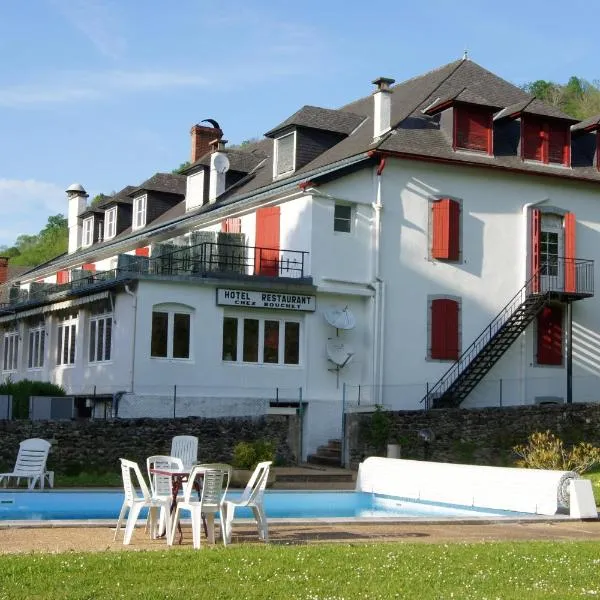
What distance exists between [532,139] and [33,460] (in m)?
17.8

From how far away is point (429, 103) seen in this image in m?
32.0

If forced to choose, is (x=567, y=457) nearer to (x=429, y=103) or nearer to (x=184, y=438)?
(x=184, y=438)

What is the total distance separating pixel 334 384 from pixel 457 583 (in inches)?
736

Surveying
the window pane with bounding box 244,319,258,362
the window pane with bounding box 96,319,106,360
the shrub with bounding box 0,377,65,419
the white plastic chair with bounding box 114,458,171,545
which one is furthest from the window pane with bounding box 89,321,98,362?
the white plastic chair with bounding box 114,458,171,545

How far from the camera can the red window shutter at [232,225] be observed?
3164 centimetres

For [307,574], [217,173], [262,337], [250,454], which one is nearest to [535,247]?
[262,337]

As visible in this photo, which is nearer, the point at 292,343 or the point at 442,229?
the point at 292,343

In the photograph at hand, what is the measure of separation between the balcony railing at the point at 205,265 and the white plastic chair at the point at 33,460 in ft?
22.6

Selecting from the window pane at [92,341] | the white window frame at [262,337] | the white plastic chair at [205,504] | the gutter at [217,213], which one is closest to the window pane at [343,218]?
the gutter at [217,213]

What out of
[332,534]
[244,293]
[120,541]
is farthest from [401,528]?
[244,293]

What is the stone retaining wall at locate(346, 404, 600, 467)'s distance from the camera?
85.4 feet

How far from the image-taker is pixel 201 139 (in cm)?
4288

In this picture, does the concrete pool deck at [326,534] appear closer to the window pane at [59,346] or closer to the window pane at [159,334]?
the window pane at [159,334]

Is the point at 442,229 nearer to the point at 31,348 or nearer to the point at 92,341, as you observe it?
the point at 92,341
